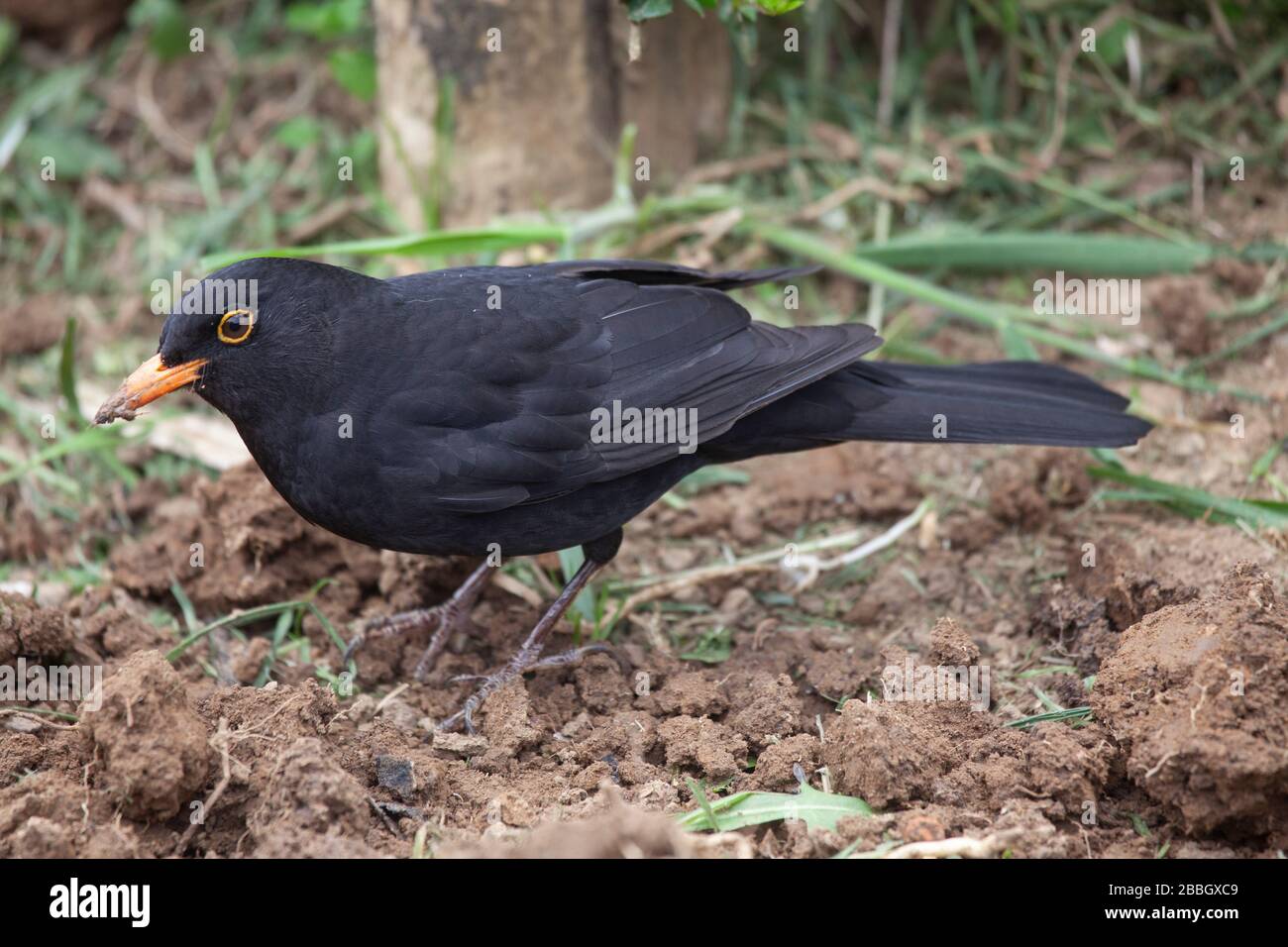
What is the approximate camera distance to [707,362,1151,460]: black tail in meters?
4.27

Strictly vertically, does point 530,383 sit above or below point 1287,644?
above

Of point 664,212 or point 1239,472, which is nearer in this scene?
point 1239,472

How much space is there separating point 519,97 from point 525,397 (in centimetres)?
256

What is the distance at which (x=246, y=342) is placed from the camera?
3867 millimetres

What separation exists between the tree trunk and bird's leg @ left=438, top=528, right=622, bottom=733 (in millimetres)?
2153

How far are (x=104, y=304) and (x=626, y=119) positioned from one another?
280 centimetres

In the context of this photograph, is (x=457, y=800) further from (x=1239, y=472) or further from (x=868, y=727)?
(x=1239, y=472)

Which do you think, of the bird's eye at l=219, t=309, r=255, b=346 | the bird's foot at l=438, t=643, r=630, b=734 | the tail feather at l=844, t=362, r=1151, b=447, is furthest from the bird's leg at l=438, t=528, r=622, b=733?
the bird's eye at l=219, t=309, r=255, b=346

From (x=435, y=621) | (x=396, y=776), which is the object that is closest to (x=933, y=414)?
(x=435, y=621)

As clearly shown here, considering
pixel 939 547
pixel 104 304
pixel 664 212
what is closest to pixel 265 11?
pixel 104 304

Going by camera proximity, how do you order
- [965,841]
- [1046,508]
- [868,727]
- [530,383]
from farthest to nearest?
[1046,508], [530,383], [868,727], [965,841]

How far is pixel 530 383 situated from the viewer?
13.4 feet

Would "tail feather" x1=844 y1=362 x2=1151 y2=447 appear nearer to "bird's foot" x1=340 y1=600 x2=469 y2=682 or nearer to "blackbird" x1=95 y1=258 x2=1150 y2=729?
"blackbird" x1=95 y1=258 x2=1150 y2=729

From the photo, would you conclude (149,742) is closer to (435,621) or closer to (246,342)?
(246,342)
